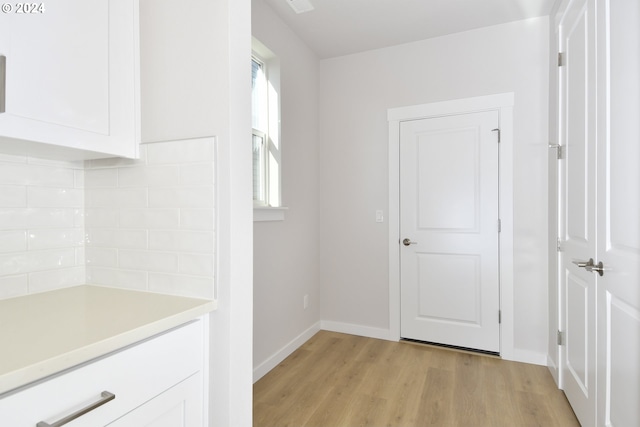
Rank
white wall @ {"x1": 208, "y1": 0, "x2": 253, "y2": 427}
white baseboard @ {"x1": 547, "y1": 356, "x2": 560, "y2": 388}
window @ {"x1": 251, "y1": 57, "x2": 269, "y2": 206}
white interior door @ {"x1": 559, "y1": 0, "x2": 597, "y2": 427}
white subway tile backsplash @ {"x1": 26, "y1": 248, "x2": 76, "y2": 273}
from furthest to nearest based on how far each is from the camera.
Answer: window @ {"x1": 251, "y1": 57, "x2": 269, "y2": 206} → white baseboard @ {"x1": 547, "y1": 356, "x2": 560, "y2": 388} → white interior door @ {"x1": 559, "y1": 0, "x2": 597, "y2": 427} → white subway tile backsplash @ {"x1": 26, "y1": 248, "x2": 76, "y2": 273} → white wall @ {"x1": 208, "y1": 0, "x2": 253, "y2": 427}

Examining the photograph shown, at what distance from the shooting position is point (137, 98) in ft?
3.69

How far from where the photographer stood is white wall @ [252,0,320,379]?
2.38 m

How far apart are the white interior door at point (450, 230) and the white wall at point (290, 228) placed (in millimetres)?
844

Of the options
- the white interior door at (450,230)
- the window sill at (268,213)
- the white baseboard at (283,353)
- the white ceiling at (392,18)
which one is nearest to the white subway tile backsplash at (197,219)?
the window sill at (268,213)

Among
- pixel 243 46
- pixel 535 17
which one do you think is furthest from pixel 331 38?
pixel 243 46

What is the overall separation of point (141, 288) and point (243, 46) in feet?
2.82

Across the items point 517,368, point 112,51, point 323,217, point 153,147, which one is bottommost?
point 517,368

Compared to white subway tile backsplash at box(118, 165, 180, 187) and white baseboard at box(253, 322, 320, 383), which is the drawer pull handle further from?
white baseboard at box(253, 322, 320, 383)

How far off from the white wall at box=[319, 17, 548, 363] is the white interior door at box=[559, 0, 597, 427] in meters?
0.47

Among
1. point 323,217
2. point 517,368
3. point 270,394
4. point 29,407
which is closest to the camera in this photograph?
point 29,407

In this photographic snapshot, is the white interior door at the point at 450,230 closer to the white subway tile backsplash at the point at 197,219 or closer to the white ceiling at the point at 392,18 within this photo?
the white ceiling at the point at 392,18

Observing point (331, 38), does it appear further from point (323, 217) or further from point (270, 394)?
point (270, 394)

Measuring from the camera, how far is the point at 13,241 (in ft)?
3.43

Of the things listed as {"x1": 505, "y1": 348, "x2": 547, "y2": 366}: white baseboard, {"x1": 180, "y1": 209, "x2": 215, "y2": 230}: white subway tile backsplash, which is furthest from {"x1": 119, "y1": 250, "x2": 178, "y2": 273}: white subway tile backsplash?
{"x1": 505, "y1": 348, "x2": 547, "y2": 366}: white baseboard
